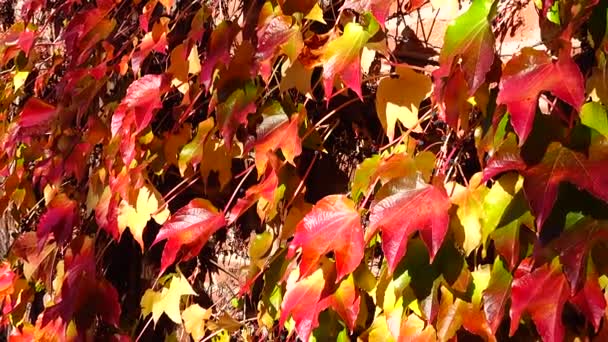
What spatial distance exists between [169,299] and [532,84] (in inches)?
39.0

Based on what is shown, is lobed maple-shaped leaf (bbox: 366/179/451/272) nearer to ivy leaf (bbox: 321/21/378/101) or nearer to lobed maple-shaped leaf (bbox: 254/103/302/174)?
ivy leaf (bbox: 321/21/378/101)

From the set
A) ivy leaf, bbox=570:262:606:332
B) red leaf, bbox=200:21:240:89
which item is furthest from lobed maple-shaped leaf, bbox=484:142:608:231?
red leaf, bbox=200:21:240:89

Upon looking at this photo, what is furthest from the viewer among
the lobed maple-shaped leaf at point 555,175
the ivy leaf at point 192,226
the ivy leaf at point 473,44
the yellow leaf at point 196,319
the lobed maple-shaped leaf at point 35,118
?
the lobed maple-shaped leaf at point 35,118

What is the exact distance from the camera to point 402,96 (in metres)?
1.39

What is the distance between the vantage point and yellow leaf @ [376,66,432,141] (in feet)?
4.53

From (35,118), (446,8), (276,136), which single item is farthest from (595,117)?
(35,118)

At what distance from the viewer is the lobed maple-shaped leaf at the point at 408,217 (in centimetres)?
115

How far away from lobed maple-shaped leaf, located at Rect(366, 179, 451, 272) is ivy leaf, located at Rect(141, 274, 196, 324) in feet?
2.26

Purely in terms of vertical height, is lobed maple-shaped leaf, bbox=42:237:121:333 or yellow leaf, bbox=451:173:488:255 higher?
yellow leaf, bbox=451:173:488:255

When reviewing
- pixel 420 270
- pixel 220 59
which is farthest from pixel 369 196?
pixel 220 59

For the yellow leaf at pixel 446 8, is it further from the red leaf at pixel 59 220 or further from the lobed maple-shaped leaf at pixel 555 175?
the red leaf at pixel 59 220

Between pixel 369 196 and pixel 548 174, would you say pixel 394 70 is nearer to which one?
pixel 369 196

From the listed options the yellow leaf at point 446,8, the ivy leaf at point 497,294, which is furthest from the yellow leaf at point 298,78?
the ivy leaf at point 497,294

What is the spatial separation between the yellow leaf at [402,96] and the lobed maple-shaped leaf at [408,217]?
0.67ft
